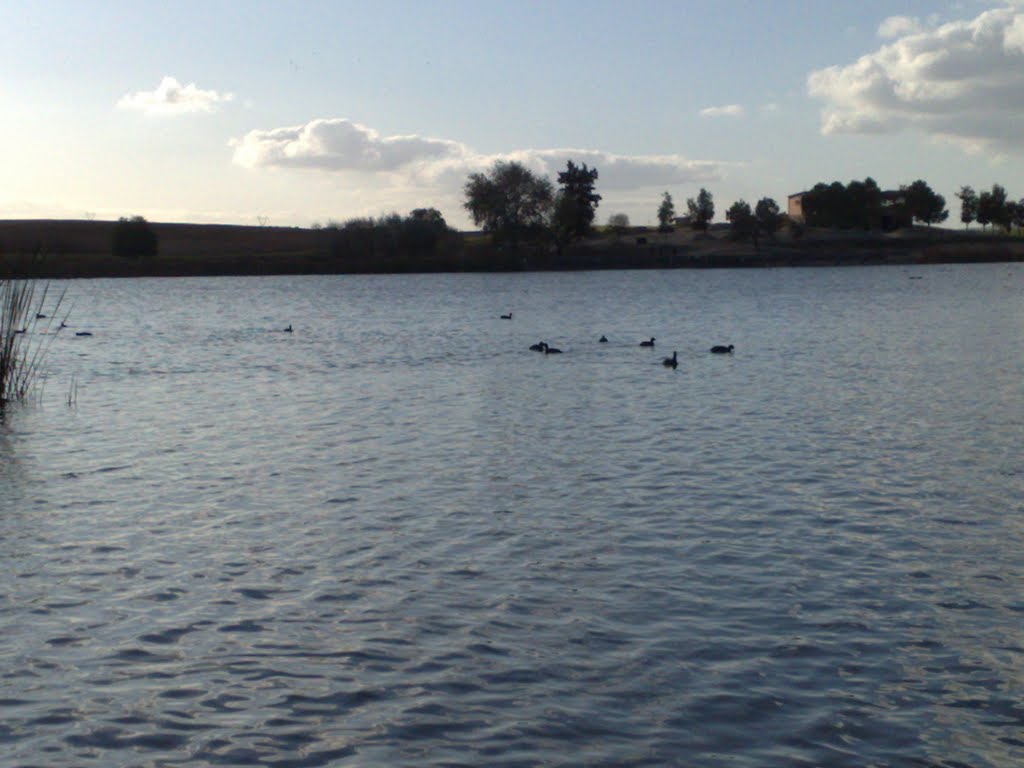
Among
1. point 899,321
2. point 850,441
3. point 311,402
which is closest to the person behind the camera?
point 850,441

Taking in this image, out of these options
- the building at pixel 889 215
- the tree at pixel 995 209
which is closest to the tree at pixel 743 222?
the building at pixel 889 215

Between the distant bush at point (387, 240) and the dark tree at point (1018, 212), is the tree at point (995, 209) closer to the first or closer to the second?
the dark tree at point (1018, 212)

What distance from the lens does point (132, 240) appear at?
124m

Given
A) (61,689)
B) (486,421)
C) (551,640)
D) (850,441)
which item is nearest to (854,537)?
(551,640)

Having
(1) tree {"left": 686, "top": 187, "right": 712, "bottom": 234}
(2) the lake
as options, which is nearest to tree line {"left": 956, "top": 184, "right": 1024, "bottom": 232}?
(1) tree {"left": 686, "top": 187, "right": 712, "bottom": 234}

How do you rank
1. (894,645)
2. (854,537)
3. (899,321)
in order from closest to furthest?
(894,645) < (854,537) < (899,321)

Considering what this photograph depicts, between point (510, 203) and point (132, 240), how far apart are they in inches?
1778

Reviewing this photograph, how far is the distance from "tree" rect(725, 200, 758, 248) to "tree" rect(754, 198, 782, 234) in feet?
3.72

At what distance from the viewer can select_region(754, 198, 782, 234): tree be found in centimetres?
15112

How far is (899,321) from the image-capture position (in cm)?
5106

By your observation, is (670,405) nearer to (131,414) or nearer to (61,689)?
(131,414)

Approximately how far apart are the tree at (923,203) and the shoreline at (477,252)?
1558 centimetres

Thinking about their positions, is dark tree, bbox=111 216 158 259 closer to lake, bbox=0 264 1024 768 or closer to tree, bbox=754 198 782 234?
tree, bbox=754 198 782 234

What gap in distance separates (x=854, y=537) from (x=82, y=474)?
36.0 feet
